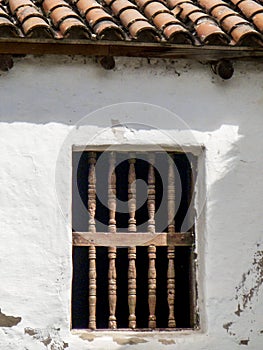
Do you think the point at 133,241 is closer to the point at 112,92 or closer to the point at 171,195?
the point at 171,195

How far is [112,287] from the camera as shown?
233 inches

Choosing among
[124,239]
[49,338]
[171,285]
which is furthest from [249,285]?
[49,338]

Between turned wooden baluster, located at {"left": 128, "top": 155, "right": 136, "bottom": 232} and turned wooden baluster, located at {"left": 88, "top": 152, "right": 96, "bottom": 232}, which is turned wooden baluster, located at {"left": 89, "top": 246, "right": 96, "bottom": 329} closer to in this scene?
turned wooden baluster, located at {"left": 88, "top": 152, "right": 96, "bottom": 232}

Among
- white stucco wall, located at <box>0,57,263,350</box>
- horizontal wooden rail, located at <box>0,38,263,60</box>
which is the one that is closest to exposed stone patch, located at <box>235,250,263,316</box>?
white stucco wall, located at <box>0,57,263,350</box>

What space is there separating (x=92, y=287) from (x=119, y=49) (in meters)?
1.55

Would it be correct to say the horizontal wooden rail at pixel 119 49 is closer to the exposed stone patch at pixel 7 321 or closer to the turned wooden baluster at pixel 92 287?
the turned wooden baluster at pixel 92 287

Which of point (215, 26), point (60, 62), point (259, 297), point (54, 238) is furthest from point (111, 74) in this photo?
point (259, 297)

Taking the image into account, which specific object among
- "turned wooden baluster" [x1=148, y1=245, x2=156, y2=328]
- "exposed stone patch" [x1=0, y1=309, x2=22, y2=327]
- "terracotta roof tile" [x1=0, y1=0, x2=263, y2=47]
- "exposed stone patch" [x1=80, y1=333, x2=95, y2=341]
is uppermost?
"terracotta roof tile" [x1=0, y1=0, x2=263, y2=47]

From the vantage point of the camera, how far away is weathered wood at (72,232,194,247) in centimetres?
595

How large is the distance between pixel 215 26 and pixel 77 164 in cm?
129

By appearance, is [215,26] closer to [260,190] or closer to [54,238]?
[260,190]

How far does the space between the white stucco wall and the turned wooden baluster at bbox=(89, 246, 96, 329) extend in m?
0.16

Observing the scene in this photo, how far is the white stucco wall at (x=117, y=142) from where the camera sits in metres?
5.77

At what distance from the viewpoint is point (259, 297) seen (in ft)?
19.5
